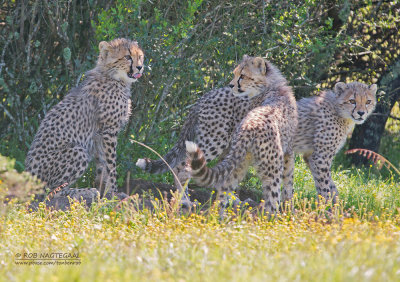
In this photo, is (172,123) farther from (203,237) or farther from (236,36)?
(203,237)

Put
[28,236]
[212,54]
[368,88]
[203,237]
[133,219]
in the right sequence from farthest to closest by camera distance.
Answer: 1. [212,54]
2. [368,88]
3. [133,219]
4. [28,236]
5. [203,237]

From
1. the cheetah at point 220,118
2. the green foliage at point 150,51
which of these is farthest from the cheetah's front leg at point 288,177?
the green foliage at point 150,51

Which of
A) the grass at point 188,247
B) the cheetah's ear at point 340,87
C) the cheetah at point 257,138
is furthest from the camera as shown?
the cheetah's ear at point 340,87

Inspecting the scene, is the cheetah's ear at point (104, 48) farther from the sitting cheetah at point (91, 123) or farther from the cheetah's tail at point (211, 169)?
the cheetah's tail at point (211, 169)

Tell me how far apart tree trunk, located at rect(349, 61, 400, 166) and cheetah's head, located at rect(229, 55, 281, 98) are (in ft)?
8.06

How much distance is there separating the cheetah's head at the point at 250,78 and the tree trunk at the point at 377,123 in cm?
246

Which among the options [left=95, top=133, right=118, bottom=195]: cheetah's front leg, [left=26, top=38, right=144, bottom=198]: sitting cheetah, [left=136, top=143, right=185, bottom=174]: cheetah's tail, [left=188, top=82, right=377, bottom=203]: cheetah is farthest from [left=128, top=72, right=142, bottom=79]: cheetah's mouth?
[left=188, top=82, right=377, bottom=203]: cheetah

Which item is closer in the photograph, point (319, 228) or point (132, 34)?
point (319, 228)

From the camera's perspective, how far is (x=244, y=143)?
4766mm

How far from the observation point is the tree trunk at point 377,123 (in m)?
7.90

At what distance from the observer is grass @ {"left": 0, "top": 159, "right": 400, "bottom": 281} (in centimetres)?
295

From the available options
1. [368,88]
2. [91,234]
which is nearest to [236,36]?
[368,88]

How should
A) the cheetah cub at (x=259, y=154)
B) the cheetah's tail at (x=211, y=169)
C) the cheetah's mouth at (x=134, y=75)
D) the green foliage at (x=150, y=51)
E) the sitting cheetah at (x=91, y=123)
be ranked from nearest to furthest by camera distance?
the cheetah's tail at (x=211, y=169)
the cheetah cub at (x=259, y=154)
the sitting cheetah at (x=91, y=123)
the cheetah's mouth at (x=134, y=75)
the green foliage at (x=150, y=51)

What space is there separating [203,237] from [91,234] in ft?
2.56
